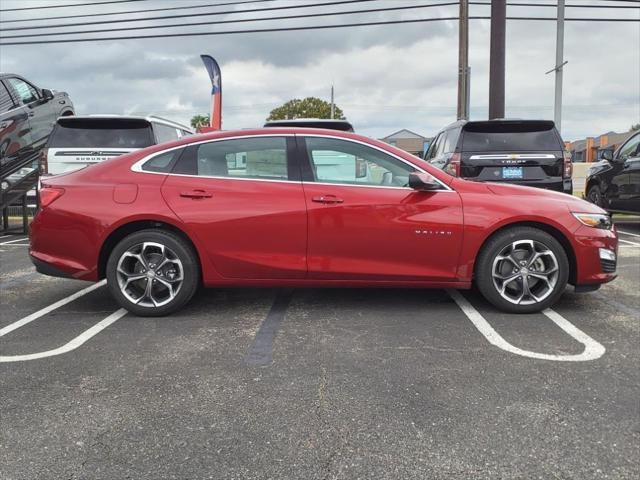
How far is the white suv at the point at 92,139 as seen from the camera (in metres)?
7.75

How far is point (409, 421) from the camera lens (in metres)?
2.70

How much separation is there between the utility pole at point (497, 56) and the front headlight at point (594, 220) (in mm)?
10821

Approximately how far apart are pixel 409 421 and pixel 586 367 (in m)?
1.36

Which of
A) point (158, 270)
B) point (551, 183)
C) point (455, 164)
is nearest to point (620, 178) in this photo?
point (551, 183)

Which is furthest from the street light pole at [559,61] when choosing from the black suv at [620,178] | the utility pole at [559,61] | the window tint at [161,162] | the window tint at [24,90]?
the window tint at [161,162]

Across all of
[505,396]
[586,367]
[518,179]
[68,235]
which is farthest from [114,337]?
[518,179]

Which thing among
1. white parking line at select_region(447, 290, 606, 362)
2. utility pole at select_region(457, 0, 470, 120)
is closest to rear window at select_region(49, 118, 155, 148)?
white parking line at select_region(447, 290, 606, 362)

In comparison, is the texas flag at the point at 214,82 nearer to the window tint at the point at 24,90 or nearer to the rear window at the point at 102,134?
the window tint at the point at 24,90

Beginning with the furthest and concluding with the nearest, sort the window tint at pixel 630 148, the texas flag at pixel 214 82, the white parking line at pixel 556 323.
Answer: the texas flag at pixel 214 82
the window tint at pixel 630 148
the white parking line at pixel 556 323

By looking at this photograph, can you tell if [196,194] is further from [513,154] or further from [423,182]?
[513,154]

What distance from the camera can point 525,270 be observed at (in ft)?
14.5

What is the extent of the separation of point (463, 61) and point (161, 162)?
15032 millimetres

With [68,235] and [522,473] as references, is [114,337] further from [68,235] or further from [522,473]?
[522,473]

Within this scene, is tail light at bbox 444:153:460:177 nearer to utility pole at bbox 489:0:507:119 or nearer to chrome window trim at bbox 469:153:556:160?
chrome window trim at bbox 469:153:556:160
